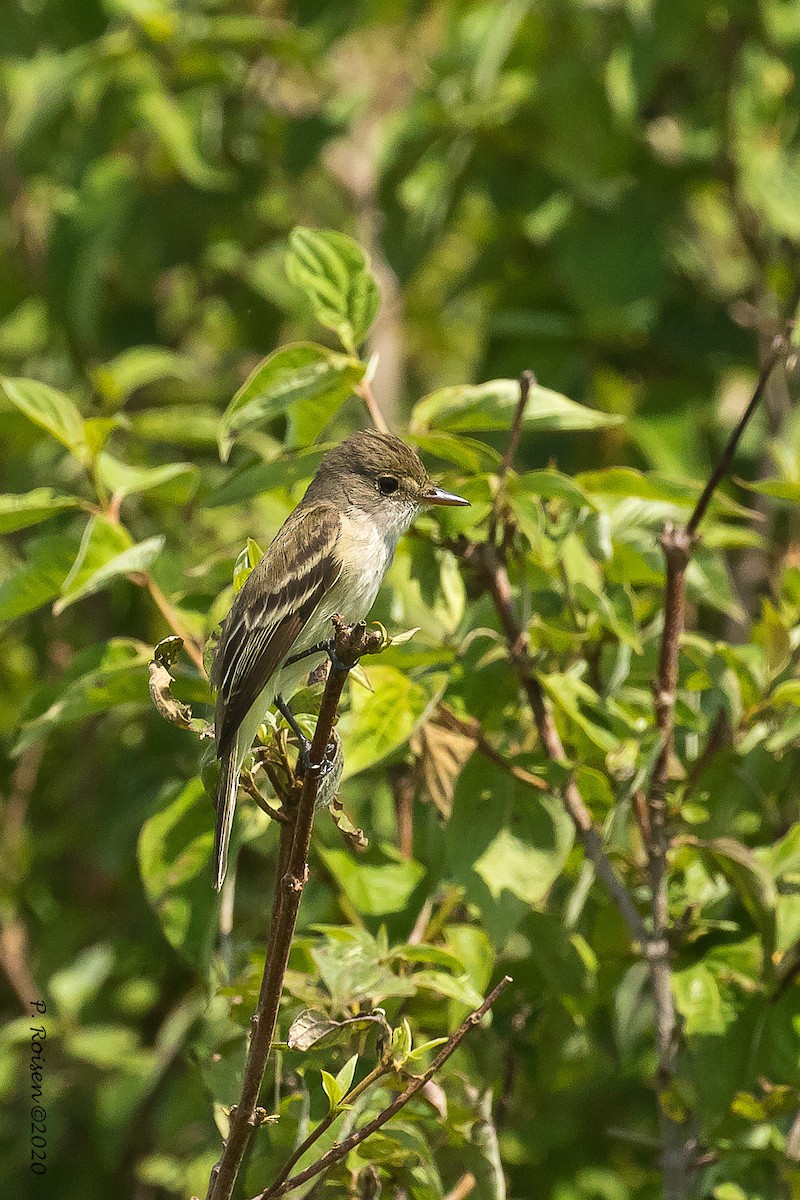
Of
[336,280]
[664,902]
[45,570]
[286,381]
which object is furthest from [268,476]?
[664,902]

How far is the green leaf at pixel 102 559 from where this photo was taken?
9.59ft

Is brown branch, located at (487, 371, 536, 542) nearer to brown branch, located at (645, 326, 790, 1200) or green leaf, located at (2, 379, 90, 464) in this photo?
brown branch, located at (645, 326, 790, 1200)

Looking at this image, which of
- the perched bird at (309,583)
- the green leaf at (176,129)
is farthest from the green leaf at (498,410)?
the green leaf at (176,129)

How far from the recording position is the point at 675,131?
5.74 m

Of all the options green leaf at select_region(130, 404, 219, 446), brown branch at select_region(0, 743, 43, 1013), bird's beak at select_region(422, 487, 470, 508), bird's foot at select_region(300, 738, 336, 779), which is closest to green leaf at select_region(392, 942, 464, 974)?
bird's foot at select_region(300, 738, 336, 779)

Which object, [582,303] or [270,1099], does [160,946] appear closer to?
[270,1099]

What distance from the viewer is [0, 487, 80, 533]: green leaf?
3.07m

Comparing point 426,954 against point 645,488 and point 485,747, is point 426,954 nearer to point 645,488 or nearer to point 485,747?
point 485,747

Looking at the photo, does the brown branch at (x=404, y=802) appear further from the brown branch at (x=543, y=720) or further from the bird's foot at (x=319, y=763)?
the bird's foot at (x=319, y=763)

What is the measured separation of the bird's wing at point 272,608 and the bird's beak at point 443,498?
7.9 inches

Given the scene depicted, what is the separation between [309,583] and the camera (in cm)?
296

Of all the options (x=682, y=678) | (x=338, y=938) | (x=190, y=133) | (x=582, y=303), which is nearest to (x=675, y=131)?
(x=582, y=303)

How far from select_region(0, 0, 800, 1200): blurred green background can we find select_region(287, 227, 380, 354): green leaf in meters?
0.60

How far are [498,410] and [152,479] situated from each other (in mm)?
784
